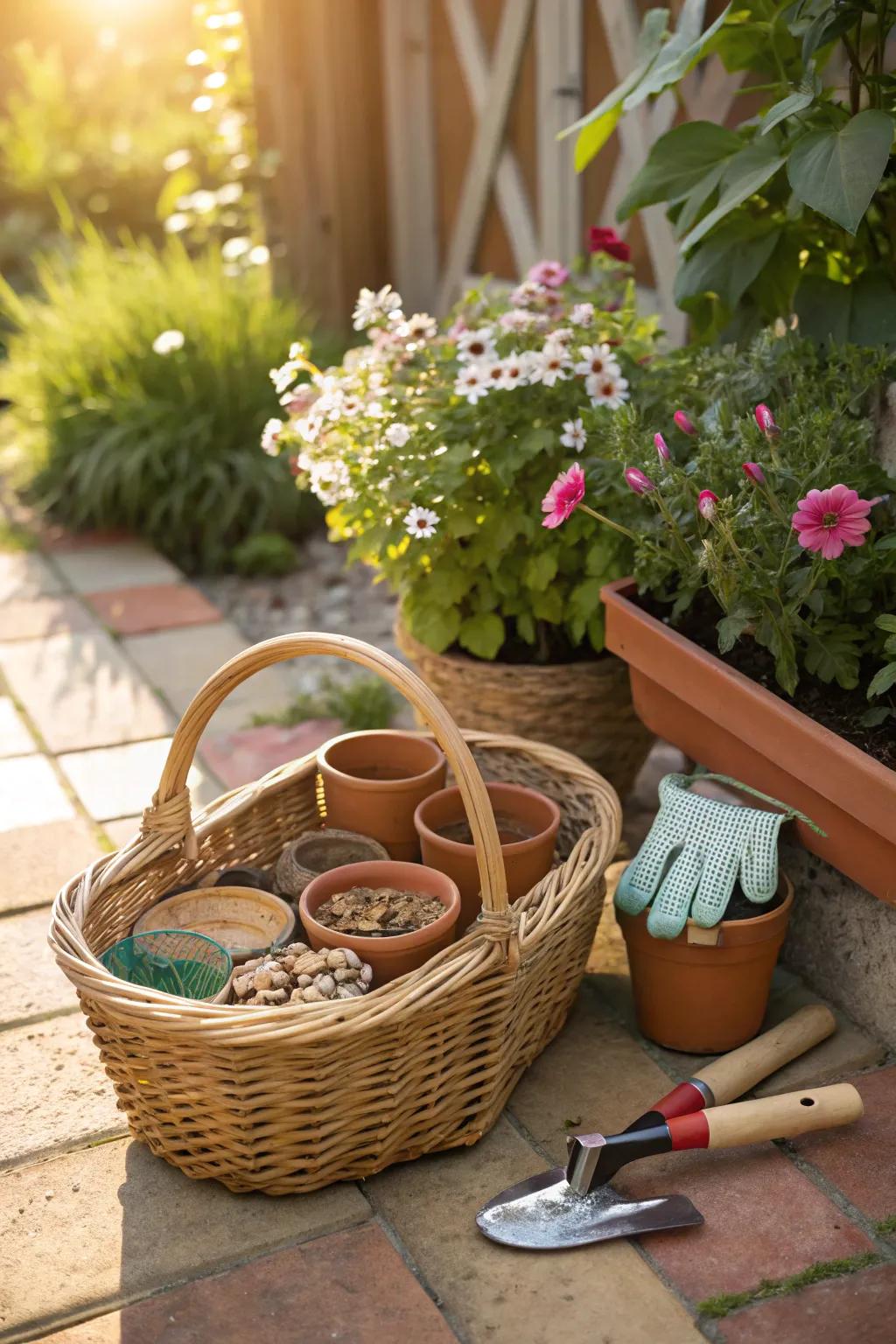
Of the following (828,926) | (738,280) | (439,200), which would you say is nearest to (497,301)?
(738,280)

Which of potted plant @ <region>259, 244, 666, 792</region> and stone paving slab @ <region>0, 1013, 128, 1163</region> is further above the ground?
potted plant @ <region>259, 244, 666, 792</region>

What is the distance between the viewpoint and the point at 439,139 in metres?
4.97

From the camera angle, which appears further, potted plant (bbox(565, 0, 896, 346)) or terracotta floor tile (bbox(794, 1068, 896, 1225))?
potted plant (bbox(565, 0, 896, 346))

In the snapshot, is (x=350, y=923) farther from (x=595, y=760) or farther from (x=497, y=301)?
(x=497, y=301)

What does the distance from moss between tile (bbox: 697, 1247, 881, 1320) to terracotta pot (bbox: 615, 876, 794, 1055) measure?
42 cm

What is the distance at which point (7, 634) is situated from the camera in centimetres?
379

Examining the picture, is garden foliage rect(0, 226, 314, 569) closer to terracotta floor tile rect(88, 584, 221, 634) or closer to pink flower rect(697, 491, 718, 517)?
terracotta floor tile rect(88, 584, 221, 634)

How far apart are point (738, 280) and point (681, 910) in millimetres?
1105

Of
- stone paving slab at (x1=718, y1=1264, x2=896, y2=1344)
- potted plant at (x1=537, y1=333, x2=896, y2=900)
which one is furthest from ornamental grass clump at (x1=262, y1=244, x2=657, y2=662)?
stone paving slab at (x1=718, y1=1264, x2=896, y2=1344)

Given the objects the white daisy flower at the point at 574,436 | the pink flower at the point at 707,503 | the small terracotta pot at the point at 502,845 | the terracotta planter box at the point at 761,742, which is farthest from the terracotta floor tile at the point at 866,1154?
the white daisy flower at the point at 574,436

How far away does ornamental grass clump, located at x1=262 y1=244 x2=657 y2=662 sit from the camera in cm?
245

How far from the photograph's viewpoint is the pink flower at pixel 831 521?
A: 70.8 inches

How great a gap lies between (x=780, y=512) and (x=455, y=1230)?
42.7 inches

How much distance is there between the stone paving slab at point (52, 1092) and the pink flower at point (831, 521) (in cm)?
128
